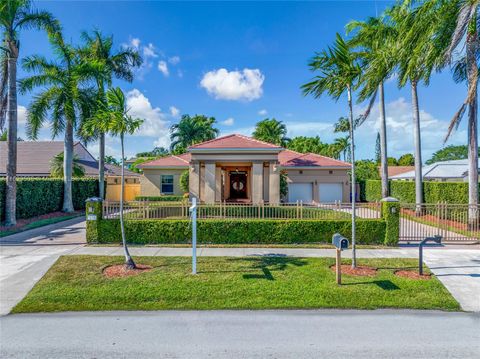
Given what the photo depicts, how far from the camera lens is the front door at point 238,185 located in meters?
25.9

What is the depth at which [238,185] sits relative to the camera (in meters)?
26.1

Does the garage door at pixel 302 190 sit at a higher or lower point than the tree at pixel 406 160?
lower

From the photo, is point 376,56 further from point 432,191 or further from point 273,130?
point 273,130

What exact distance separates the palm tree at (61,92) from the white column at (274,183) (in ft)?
40.5

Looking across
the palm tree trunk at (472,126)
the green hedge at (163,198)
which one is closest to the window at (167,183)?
the green hedge at (163,198)

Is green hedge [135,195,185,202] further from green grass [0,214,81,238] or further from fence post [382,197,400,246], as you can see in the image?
fence post [382,197,400,246]

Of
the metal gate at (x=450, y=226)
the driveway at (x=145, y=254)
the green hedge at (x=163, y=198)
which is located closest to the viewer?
the driveway at (x=145, y=254)

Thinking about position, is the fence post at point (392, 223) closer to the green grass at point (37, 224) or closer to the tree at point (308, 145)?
the green grass at point (37, 224)

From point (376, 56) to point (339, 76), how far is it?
8.97m

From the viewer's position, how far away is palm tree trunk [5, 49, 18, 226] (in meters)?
12.8

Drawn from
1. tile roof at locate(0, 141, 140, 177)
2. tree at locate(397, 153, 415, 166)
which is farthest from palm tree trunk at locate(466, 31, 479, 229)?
tree at locate(397, 153, 415, 166)

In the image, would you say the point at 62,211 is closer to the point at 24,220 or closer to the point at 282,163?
the point at 24,220

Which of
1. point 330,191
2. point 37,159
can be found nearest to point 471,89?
point 330,191

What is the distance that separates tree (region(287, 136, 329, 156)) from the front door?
19.6 meters
